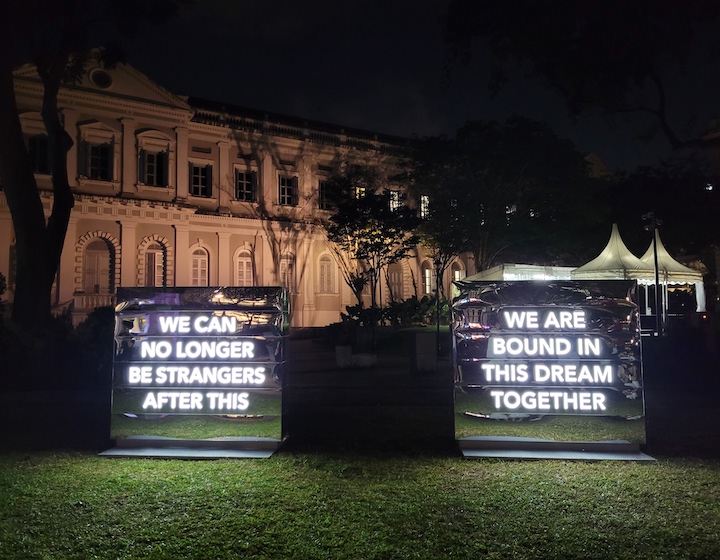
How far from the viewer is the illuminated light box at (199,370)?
20.2ft

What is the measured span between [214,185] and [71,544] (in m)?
28.1

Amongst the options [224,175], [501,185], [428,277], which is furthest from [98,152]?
[428,277]

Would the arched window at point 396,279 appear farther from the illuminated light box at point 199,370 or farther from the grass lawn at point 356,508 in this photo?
the grass lawn at point 356,508

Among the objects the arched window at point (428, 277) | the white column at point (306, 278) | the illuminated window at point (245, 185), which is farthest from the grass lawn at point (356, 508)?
the arched window at point (428, 277)

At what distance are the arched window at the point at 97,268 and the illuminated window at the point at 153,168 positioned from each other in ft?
12.0

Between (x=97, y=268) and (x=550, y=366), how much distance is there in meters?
25.0

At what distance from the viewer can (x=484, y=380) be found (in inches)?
237

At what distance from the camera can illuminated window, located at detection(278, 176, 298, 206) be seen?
32656 millimetres

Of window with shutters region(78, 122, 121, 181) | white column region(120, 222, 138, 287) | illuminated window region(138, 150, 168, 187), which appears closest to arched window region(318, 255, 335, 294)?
illuminated window region(138, 150, 168, 187)

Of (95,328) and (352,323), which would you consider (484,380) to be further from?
(352,323)

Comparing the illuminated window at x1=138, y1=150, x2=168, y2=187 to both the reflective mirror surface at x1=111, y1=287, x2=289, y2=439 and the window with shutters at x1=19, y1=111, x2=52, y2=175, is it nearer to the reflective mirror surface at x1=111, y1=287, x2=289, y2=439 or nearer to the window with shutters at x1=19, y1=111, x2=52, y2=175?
the window with shutters at x1=19, y1=111, x2=52, y2=175

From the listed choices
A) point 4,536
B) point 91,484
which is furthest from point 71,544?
point 91,484

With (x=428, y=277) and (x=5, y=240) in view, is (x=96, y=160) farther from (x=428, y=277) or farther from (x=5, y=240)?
(x=428, y=277)

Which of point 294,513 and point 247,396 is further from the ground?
point 247,396
